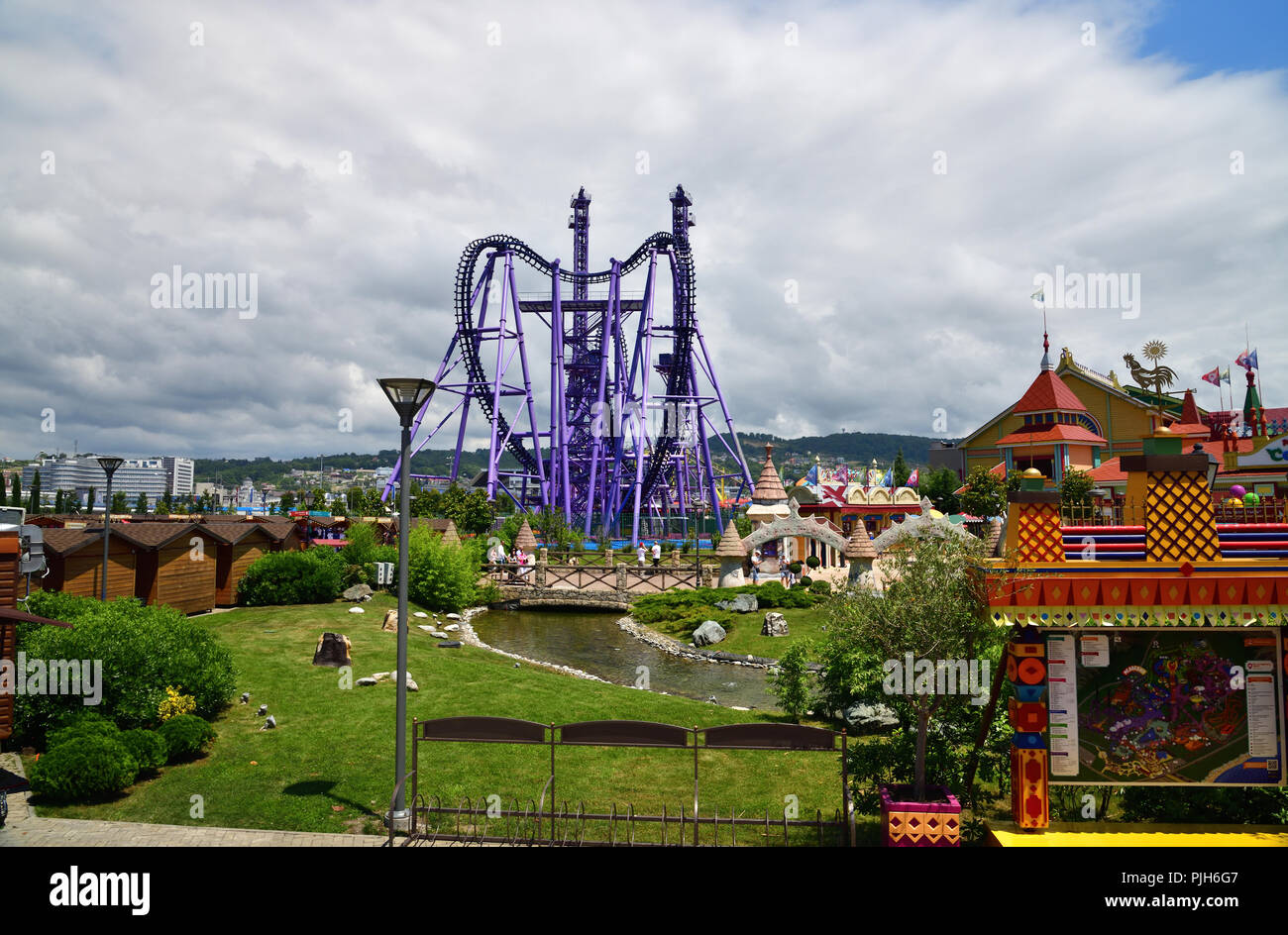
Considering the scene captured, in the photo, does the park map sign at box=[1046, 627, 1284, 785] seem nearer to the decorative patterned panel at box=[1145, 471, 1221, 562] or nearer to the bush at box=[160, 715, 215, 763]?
the decorative patterned panel at box=[1145, 471, 1221, 562]

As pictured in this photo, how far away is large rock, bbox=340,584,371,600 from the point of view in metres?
23.8

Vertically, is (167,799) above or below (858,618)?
below

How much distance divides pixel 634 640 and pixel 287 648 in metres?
12.0

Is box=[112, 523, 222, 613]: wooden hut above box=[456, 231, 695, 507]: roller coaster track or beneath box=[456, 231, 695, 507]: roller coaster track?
beneath

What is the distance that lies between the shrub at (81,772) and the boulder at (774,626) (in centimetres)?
1759

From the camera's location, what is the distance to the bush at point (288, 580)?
879 inches

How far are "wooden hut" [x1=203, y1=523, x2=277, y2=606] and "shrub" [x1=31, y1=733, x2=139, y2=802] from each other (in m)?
12.6

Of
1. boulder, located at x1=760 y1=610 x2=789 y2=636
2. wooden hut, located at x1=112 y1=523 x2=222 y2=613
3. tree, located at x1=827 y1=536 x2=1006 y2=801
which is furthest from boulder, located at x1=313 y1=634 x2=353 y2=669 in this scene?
boulder, located at x1=760 y1=610 x2=789 y2=636

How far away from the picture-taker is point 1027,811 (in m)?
6.75

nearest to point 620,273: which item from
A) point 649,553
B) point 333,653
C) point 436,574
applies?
point 649,553

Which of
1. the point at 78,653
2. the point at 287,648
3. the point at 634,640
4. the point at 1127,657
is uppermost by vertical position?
the point at 1127,657
